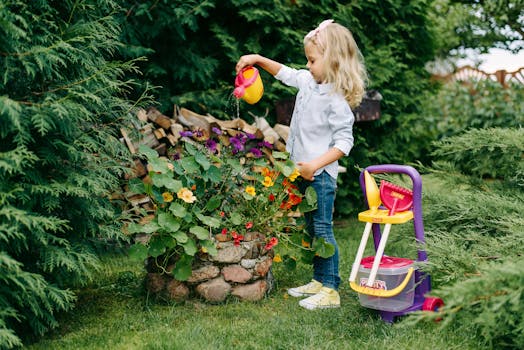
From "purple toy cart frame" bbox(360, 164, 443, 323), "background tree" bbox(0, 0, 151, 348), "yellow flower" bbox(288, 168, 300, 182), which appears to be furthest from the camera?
"yellow flower" bbox(288, 168, 300, 182)

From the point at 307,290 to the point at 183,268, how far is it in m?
0.79

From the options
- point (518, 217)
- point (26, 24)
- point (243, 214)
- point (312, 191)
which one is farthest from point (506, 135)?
point (26, 24)

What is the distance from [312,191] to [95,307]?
4.41 ft

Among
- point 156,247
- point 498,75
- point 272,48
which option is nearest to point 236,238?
point 156,247

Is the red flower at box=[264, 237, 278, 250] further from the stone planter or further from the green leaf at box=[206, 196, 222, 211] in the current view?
the green leaf at box=[206, 196, 222, 211]

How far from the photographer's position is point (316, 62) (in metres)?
3.30

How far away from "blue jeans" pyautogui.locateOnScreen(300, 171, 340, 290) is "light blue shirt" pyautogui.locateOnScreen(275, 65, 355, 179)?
0.21 ft

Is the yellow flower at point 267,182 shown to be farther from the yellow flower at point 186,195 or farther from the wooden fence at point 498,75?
the wooden fence at point 498,75

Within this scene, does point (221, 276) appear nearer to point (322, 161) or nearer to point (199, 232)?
point (199, 232)

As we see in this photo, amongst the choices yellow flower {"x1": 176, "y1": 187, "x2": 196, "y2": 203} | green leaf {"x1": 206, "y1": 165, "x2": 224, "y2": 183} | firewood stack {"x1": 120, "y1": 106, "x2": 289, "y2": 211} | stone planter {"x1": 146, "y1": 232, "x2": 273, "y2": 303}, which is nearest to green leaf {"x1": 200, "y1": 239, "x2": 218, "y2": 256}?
stone planter {"x1": 146, "y1": 232, "x2": 273, "y2": 303}

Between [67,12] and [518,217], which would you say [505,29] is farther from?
[67,12]

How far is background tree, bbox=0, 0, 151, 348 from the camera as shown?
2391 millimetres

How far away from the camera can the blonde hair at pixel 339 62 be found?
325cm

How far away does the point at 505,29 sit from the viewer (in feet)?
32.2
